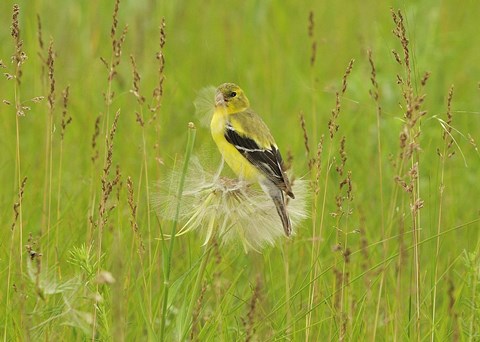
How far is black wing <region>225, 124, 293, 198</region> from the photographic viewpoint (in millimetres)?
3408

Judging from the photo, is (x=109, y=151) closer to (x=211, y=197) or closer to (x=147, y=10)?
(x=211, y=197)

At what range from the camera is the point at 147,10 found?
7.25 m

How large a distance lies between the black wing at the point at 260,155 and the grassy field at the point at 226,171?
0.25 feet

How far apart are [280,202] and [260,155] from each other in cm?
36

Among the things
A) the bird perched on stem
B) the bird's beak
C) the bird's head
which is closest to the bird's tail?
the bird perched on stem

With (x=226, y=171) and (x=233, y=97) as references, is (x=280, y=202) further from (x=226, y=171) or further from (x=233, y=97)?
(x=233, y=97)

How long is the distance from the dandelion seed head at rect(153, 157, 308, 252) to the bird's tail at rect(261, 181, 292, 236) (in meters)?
0.03

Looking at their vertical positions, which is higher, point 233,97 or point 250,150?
point 233,97

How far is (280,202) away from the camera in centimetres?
323

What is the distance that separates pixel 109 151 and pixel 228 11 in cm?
534

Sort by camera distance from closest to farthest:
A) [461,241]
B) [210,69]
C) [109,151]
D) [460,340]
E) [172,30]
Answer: [109,151] → [460,340] → [461,241] → [210,69] → [172,30]

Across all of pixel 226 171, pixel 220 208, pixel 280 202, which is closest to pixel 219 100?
pixel 226 171

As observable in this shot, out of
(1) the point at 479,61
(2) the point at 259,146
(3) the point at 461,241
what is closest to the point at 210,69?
(1) the point at 479,61

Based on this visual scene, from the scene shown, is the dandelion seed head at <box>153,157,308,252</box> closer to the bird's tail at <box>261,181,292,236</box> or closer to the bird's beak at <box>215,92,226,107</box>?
the bird's tail at <box>261,181,292,236</box>
